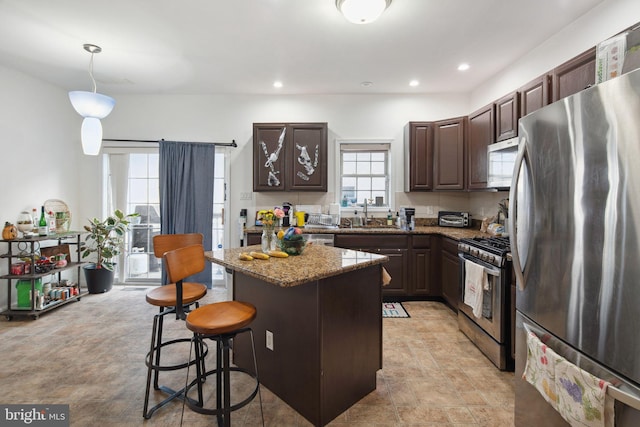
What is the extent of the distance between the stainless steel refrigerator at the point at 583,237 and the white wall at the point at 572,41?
1490 millimetres

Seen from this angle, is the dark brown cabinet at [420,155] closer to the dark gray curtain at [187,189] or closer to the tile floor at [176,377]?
the tile floor at [176,377]

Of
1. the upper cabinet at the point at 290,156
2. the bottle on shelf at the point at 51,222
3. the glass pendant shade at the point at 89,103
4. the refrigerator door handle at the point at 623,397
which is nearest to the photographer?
the refrigerator door handle at the point at 623,397

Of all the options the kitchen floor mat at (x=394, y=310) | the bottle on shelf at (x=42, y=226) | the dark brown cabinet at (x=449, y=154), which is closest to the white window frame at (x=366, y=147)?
the dark brown cabinet at (x=449, y=154)

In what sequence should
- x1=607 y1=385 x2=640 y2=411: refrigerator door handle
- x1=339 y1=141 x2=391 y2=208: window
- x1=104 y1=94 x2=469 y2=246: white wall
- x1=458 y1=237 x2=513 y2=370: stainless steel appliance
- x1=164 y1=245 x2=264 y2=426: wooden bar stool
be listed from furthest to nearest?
x1=339 y1=141 x2=391 y2=208: window < x1=104 y1=94 x2=469 y2=246: white wall < x1=458 y1=237 x2=513 y2=370: stainless steel appliance < x1=164 y1=245 x2=264 y2=426: wooden bar stool < x1=607 y1=385 x2=640 y2=411: refrigerator door handle

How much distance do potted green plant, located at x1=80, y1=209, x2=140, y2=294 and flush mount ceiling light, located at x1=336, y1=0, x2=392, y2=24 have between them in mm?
3663

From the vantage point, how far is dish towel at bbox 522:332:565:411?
1.33m

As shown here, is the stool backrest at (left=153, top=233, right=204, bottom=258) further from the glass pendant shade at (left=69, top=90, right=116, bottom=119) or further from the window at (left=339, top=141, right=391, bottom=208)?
the window at (left=339, top=141, right=391, bottom=208)

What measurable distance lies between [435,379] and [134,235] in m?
4.32

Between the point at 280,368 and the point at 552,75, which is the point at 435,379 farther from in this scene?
Answer: the point at 552,75

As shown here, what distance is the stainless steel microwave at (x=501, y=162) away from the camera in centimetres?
284

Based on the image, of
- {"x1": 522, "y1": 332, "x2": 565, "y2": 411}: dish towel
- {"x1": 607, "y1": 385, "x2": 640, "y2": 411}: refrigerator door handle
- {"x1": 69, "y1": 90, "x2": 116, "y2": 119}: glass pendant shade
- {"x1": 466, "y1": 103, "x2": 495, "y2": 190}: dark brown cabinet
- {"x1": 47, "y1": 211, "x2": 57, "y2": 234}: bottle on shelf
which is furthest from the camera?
{"x1": 47, "y1": 211, "x2": 57, "y2": 234}: bottle on shelf

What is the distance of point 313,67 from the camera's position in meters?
3.49

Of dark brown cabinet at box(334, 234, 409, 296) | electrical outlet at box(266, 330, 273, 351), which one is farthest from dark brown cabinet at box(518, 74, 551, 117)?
electrical outlet at box(266, 330, 273, 351)

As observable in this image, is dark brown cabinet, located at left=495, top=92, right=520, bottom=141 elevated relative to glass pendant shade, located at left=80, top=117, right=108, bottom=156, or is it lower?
elevated
